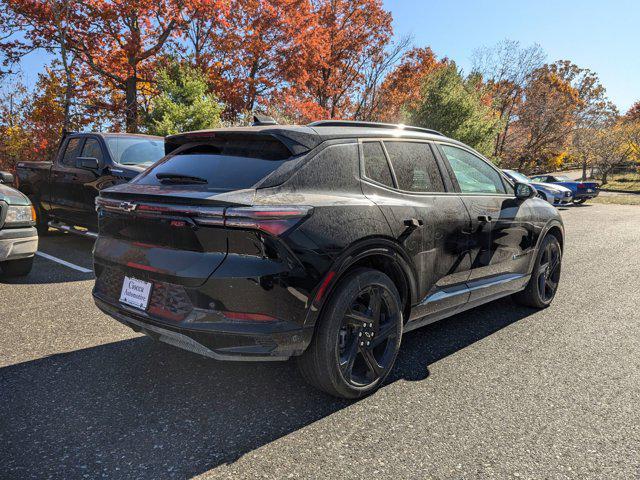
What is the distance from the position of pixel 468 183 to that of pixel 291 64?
20480mm

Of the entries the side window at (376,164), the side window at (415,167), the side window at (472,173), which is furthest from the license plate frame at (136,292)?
the side window at (472,173)

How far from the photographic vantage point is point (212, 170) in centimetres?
276

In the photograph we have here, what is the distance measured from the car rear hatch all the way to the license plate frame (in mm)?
49

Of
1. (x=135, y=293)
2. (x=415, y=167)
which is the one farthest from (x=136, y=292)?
(x=415, y=167)

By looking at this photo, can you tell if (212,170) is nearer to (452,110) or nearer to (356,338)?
(356,338)

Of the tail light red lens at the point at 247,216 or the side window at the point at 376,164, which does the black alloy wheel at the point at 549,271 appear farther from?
the tail light red lens at the point at 247,216

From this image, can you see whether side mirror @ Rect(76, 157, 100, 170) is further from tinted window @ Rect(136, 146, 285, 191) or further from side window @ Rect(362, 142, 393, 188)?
side window @ Rect(362, 142, 393, 188)

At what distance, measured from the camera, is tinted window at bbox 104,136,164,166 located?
23.1ft

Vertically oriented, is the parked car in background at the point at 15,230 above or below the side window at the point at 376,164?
below

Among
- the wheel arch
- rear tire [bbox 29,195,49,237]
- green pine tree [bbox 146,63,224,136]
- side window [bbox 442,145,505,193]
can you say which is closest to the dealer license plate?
the wheel arch

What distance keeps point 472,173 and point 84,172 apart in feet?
19.4

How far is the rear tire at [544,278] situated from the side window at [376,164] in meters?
2.44

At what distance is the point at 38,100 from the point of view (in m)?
17.6

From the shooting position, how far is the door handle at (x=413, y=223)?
3035 mm
